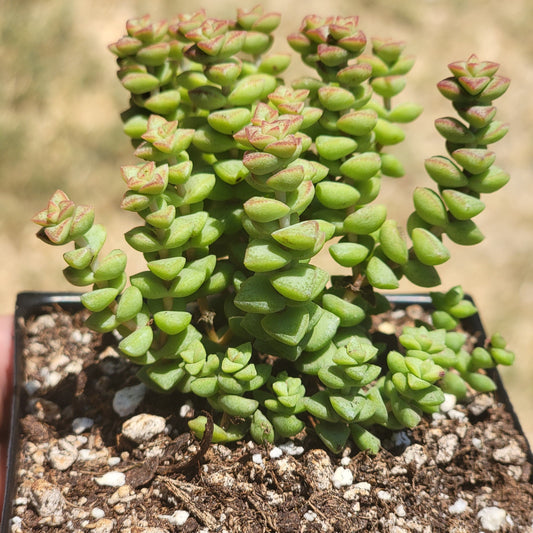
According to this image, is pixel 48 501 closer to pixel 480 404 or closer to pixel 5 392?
pixel 5 392

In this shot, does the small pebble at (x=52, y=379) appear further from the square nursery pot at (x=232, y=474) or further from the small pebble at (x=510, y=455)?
the small pebble at (x=510, y=455)

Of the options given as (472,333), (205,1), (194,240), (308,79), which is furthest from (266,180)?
→ (205,1)

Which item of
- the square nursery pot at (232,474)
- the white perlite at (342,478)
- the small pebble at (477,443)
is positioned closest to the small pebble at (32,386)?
the square nursery pot at (232,474)

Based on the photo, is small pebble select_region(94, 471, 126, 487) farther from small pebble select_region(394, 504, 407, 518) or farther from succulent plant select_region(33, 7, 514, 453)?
small pebble select_region(394, 504, 407, 518)

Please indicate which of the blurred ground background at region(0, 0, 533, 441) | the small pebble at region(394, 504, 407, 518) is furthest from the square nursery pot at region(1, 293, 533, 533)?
the blurred ground background at region(0, 0, 533, 441)

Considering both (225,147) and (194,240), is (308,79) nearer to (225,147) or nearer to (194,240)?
(225,147)
